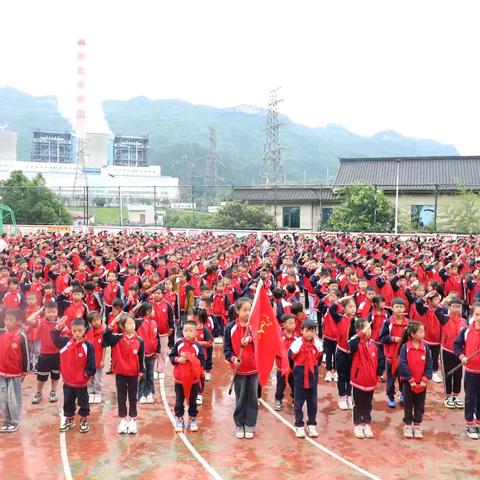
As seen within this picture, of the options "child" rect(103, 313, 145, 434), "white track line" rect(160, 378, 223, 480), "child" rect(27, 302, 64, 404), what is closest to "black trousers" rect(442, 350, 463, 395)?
"white track line" rect(160, 378, 223, 480)

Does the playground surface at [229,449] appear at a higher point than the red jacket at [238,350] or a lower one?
lower

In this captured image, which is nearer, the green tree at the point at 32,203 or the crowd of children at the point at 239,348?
the crowd of children at the point at 239,348

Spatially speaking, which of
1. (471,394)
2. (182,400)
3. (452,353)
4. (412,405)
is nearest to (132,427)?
(182,400)

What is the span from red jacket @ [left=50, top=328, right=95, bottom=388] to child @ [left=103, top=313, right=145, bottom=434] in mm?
249

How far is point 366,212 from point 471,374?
2455cm

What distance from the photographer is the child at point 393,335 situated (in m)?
7.02

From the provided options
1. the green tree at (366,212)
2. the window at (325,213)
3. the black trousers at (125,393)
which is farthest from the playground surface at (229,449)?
the window at (325,213)

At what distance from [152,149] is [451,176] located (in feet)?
423

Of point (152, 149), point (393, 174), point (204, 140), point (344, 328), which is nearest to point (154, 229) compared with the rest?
point (393, 174)

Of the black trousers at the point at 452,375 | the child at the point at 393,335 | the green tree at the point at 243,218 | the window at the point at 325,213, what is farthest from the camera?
the window at the point at 325,213

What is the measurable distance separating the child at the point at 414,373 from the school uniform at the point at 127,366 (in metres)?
2.99

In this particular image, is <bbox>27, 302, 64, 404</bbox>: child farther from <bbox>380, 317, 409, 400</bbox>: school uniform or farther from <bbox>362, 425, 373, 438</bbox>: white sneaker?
<bbox>380, 317, 409, 400</bbox>: school uniform

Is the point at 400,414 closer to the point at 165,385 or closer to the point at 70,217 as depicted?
the point at 165,385

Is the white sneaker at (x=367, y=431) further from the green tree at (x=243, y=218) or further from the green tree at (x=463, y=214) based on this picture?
the green tree at (x=463, y=214)
